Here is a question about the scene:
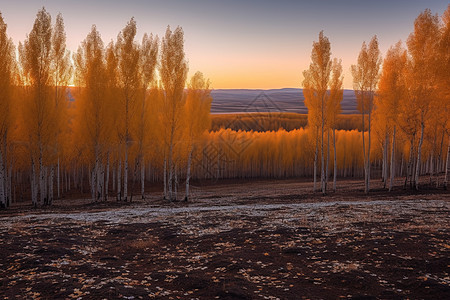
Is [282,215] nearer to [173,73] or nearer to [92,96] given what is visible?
[173,73]

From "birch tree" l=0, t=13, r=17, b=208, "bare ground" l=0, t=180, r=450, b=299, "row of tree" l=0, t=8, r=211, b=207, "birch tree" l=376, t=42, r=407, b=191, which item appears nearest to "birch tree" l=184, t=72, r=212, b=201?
"row of tree" l=0, t=8, r=211, b=207

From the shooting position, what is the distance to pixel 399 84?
29531 mm

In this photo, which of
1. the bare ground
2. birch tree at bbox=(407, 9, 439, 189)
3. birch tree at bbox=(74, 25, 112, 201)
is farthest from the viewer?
birch tree at bbox=(74, 25, 112, 201)

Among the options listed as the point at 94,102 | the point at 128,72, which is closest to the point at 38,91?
the point at 94,102

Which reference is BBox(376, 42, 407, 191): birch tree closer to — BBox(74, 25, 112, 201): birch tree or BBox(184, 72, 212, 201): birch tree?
BBox(184, 72, 212, 201): birch tree

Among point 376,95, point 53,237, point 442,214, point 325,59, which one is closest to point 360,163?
point 376,95

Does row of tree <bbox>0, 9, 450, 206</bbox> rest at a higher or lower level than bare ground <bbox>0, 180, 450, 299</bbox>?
higher

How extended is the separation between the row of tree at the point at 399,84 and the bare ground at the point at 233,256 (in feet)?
41.2

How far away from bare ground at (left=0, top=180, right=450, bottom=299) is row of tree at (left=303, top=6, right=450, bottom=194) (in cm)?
1257

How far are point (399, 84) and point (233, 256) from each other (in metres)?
25.9

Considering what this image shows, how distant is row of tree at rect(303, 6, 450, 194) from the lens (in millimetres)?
26594

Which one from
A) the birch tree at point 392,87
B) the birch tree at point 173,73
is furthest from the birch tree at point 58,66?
the birch tree at point 392,87

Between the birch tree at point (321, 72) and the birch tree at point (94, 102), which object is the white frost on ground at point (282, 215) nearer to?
the birch tree at point (94, 102)

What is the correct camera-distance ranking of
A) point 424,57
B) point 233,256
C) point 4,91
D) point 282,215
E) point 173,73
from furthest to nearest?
point 173,73, point 424,57, point 4,91, point 282,215, point 233,256
